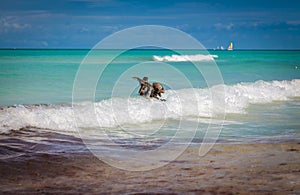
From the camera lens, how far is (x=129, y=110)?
14.1 meters

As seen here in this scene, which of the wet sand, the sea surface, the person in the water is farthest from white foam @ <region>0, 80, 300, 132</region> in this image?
the wet sand

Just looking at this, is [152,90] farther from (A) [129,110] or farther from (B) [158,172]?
(B) [158,172]

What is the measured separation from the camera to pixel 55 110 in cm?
1282

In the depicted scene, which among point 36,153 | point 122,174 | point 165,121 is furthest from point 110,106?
point 122,174

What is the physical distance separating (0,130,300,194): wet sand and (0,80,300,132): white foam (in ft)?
8.90

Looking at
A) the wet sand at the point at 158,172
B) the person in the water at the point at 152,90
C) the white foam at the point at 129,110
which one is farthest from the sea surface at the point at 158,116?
the wet sand at the point at 158,172

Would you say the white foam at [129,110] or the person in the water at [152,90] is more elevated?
the person in the water at [152,90]

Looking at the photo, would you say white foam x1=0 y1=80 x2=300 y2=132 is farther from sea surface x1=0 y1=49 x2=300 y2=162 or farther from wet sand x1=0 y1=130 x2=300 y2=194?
wet sand x1=0 y1=130 x2=300 y2=194

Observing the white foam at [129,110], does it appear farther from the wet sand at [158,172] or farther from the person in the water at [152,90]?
the wet sand at [158,172]

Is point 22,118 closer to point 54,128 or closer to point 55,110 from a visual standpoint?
point 54,128

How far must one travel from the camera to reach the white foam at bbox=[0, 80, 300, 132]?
11.2m

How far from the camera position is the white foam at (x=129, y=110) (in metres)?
11.2

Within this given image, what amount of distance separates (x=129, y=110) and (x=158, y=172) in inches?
292

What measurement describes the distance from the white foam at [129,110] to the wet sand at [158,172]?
2713 mm
